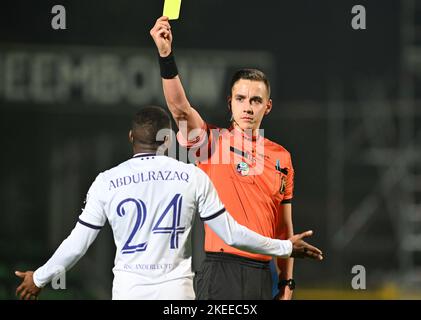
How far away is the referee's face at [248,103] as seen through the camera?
22.9 feet

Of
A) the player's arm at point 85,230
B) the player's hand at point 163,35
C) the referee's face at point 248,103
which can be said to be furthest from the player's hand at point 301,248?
the player's hand at point 163,35

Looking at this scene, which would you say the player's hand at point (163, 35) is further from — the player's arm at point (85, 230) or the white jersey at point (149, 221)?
the player's arm at point (85, 230)

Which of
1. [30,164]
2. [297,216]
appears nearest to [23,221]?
[30,164]

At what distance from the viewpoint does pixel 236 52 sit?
16.3 metres

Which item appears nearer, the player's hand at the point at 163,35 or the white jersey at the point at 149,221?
the white jersey at the point at 149,221

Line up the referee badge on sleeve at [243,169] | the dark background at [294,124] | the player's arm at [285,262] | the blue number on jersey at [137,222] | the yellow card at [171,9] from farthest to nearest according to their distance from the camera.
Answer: the dark background at [294,124] → the player's arm at [285,262] → the referee badge on sleeve at [243,169] → the yellow card at [171,9] → the blue number on jersey at [137,222]

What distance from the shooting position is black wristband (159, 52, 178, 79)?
21.3ft

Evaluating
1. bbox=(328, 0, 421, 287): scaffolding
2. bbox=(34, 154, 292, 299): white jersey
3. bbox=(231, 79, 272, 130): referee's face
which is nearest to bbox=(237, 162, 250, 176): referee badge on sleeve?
bbox=(231, 79, 272, 130): referee's face

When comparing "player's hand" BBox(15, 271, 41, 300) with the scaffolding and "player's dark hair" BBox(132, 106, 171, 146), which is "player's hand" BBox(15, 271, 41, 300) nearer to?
"player's dark hair" BBox(132, 106, 171, 146)

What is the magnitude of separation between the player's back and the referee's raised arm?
67 centimetres

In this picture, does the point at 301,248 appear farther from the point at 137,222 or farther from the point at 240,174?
the point at 137,222

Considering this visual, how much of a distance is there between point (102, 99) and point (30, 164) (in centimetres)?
142
